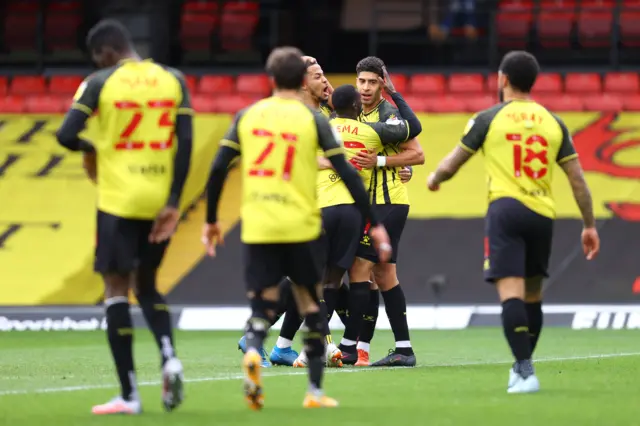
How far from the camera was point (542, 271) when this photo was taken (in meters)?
8.82

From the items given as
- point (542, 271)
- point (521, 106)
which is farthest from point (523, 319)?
point (521, 106)

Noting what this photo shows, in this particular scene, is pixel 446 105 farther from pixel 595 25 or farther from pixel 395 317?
pixel 395 317

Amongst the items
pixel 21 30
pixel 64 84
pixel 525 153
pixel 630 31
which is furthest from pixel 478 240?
pixel 525 153

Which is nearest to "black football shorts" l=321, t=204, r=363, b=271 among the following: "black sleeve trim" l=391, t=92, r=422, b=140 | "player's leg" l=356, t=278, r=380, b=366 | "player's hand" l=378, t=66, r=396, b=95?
"player's leg" l=356, t=278, r=380, b=366

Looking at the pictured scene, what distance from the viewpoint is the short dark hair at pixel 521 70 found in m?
8.64

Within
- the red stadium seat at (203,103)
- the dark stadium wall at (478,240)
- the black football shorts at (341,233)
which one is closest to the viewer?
the black football shorts at (341,233)

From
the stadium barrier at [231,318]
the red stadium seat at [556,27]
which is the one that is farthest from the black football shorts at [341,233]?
the red stadium seat at [556,27]

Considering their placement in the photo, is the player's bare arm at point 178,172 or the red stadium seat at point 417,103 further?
the red stadium seat at point 417,103

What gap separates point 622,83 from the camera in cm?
2025

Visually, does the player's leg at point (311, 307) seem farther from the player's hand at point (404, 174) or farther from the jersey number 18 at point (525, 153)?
the player's hand at point (404, 174)

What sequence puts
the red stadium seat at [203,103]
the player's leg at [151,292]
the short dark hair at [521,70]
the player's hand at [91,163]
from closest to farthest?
the player's leg at [151,292]
the player's hand at [91,163]
the short dark hair at [521,70]
the red stadium seat at [203,103]

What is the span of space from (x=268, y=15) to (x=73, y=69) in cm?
309

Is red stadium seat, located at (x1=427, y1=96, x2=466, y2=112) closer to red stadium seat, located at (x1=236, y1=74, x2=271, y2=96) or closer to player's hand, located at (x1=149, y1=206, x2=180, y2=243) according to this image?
red stadium seat, located at (x1=236, y1=74, x2=271, y2=96)

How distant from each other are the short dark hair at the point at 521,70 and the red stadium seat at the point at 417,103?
10.8 metres
